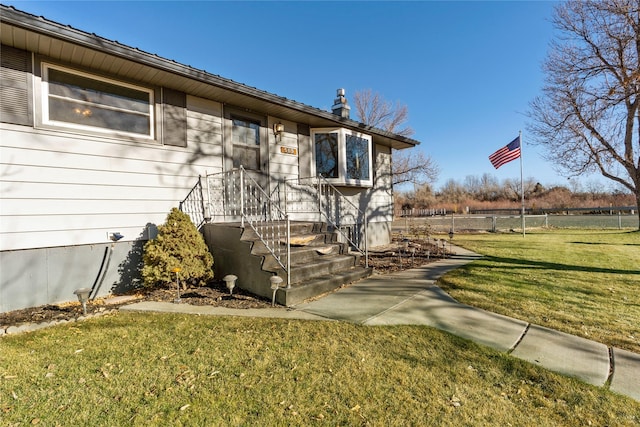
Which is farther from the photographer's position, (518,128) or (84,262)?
(518,128)

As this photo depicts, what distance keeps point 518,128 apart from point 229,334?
51.9 feet

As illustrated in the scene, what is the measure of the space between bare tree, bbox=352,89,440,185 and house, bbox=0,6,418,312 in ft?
64.9

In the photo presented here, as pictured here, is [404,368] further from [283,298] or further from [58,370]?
[58,370]

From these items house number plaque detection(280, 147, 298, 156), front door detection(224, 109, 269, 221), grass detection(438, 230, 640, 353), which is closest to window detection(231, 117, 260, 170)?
front door detection(224, 109, 269, 221)

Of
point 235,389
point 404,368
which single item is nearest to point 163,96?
point 235,389

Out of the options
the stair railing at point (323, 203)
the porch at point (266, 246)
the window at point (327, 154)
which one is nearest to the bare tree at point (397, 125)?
the stair railing at point (323, 203)

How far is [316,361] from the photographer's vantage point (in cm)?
264

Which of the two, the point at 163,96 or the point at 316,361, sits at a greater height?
the point at 163,96

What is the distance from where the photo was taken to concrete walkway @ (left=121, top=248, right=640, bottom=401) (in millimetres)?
2604

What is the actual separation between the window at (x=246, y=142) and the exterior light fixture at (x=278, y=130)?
41 cm

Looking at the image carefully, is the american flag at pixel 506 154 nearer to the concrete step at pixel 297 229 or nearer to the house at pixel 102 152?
the house at pixel 102 152

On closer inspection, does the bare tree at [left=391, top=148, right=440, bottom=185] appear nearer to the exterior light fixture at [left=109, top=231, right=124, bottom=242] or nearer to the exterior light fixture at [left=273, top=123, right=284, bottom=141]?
the exterior light fixture at [left=273, top=123, right=284, bottom=141]

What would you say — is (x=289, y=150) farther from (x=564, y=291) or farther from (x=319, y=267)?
(x=564, y=291)

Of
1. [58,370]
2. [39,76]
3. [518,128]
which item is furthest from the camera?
[518,128]
